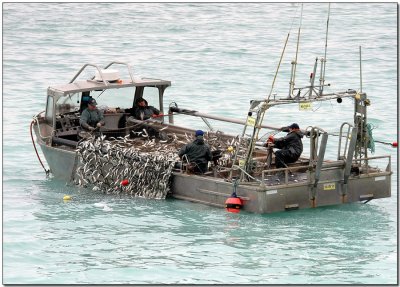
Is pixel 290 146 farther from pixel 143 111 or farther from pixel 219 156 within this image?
pixel 143 111

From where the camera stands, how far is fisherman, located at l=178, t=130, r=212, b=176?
2534 centimetres

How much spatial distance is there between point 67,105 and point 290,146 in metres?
5.92

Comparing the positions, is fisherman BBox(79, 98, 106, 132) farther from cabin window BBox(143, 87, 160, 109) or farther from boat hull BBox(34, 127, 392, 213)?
boat hull BBox(34, 127, 392, 213)

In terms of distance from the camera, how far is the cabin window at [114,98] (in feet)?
97.2

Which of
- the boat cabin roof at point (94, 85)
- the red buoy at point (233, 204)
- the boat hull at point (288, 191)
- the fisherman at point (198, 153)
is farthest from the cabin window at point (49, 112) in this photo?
the red buoy at point (233, 204)

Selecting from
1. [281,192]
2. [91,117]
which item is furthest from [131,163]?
[281,192]

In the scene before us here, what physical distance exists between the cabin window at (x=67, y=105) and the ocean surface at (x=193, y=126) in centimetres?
142

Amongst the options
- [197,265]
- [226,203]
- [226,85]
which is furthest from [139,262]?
[226,85]

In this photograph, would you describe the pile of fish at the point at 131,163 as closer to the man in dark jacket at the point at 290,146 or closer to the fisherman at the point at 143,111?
the man in dark jacket at the point at 290,146

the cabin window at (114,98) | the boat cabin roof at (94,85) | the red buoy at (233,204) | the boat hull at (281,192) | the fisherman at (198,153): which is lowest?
the red buoy at (233,204)

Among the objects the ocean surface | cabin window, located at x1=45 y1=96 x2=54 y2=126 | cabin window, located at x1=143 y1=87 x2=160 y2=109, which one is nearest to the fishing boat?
cabin window, located at x1=45 y1=96 x2=54 y2=126

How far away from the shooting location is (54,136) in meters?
28.1

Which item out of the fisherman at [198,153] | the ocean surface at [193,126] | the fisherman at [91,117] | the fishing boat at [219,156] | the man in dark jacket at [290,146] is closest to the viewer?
the ocean surface at [193,126]

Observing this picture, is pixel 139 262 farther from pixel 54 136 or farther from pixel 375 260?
pixel 54 136
